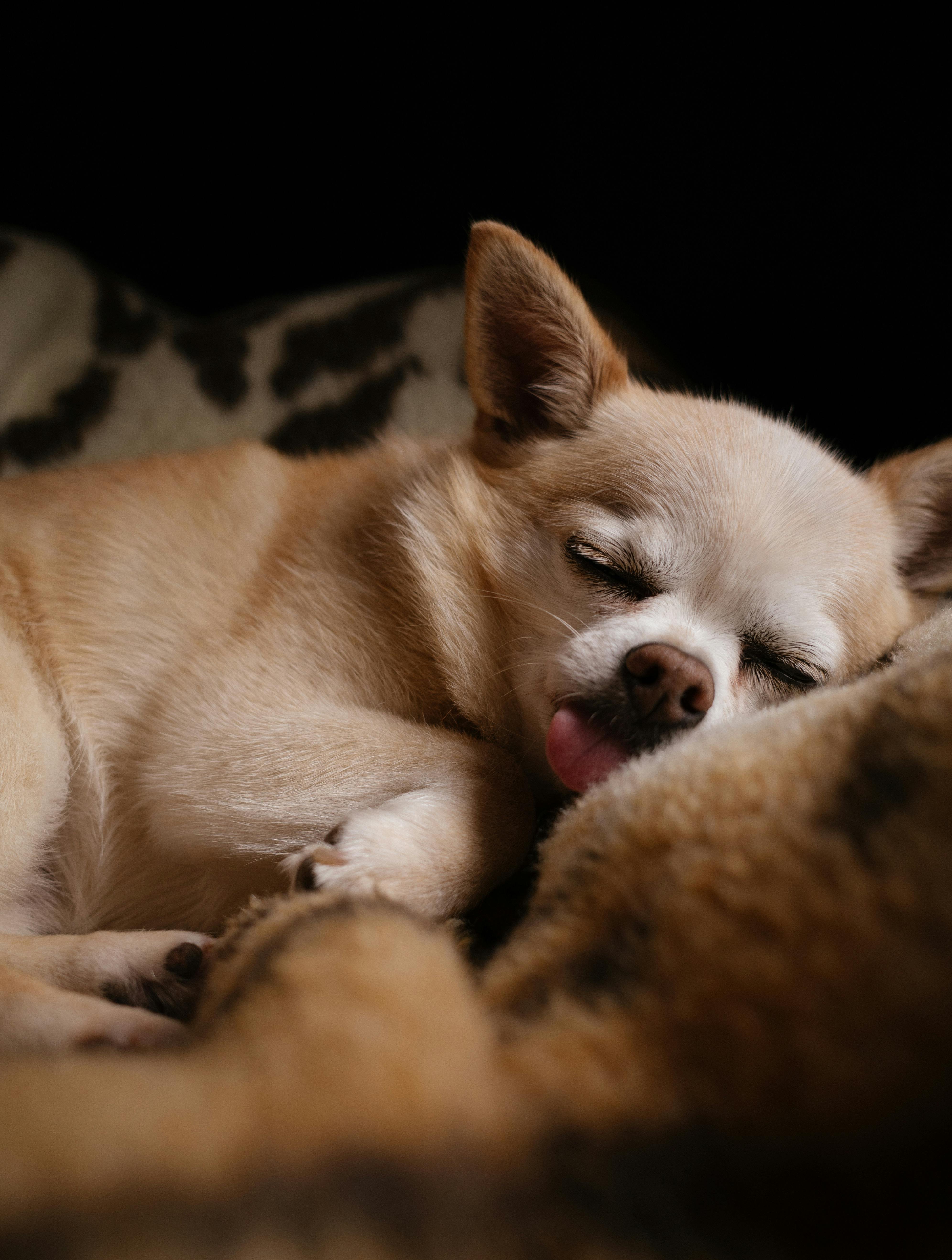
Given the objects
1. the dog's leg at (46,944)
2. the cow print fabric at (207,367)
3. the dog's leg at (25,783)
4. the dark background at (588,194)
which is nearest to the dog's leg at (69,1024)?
the dog's leg at (46,944)

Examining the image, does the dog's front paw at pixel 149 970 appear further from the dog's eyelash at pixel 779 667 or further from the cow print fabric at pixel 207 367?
the cow print fabric at pixel 207 367

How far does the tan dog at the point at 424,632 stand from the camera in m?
1.06

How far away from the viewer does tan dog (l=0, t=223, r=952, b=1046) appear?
1.06 m

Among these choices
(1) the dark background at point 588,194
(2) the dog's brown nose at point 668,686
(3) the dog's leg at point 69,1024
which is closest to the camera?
(3) the dog's leg at point 69,1024

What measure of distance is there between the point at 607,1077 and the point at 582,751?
58 centimetres

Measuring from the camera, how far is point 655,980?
56 cm

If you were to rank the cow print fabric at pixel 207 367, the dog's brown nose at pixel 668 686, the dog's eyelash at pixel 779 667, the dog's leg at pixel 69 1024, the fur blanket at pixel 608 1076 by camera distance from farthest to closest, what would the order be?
1. the cow print fabric at pixel 207 367
2. the dog's eyelash at pixel 779 667
3. the dog's brown nose at pixel 668 686
4. the dog's leg at pixel 69 1024
5. the fur blanket at pixel 608 1076

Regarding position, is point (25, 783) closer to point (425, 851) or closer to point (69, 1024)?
point (69, 1024)

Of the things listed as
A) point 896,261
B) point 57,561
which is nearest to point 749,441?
point 896,261

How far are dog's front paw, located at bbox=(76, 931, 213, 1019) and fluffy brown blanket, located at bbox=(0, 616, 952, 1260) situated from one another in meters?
0.31

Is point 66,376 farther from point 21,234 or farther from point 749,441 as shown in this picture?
point 749,441

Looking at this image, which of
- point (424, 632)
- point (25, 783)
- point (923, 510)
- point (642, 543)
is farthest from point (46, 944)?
point (923, 510)

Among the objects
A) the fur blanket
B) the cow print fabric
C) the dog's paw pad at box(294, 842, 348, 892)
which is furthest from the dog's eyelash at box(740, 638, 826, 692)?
the cow print fabric

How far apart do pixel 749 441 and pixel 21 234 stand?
6.70ft
